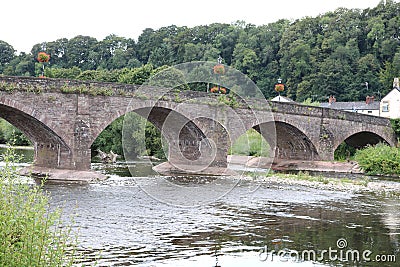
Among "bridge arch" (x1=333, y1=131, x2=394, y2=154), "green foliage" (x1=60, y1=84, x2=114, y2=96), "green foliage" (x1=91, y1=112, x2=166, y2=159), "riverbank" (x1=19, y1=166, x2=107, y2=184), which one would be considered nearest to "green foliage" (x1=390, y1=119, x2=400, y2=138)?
"bridge arch" (x1=333, y1=131, x2=394, y2=154)

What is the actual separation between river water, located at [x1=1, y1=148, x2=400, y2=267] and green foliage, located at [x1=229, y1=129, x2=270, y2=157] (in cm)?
1877

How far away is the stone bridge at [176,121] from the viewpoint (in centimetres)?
3500

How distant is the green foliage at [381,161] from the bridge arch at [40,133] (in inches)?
912

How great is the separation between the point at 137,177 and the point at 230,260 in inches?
902

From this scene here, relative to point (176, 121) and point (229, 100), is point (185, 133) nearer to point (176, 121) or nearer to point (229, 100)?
point (176, 121)

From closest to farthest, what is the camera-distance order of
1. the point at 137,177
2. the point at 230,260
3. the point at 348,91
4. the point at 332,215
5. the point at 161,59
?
1. the point at 230,260
2. the point at 332,215
3. the point at 137,177
4. the point at 348,91
5. the point at 161,59

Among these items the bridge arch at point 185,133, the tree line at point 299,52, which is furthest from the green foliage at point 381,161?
the tree line at point 299,52

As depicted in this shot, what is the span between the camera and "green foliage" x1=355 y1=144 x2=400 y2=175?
43719 millimetres

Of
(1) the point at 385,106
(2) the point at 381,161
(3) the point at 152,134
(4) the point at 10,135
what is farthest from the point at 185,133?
(4) the point at 10,135

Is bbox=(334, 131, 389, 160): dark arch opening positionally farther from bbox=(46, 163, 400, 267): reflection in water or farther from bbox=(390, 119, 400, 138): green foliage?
bbox=(46, 163, 400, 267): reflection in water

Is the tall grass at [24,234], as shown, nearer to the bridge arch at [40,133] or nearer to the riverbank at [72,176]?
the riverbank at [72,176]

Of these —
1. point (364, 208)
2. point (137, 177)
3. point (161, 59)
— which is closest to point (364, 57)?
point (161, 59)

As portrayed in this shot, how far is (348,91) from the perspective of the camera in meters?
95.2

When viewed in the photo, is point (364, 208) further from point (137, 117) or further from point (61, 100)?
point (137, 117)
